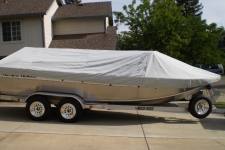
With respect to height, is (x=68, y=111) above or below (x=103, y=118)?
above

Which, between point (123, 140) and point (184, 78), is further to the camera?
point (184, 78)

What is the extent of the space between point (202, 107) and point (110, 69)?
3.30m

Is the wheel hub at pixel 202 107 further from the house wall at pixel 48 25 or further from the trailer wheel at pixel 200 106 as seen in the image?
the house wall at pixel 48 25

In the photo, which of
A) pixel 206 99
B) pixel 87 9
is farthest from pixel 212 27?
pixel 206 99

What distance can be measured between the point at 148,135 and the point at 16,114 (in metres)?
5.00

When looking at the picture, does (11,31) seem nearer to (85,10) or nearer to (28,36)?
(28,36)

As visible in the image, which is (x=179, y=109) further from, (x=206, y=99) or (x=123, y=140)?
(x=123, y=140)

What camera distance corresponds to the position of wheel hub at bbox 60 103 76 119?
29.0 feet

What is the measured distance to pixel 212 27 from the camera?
3409cm

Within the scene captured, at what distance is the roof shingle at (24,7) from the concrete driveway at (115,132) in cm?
901

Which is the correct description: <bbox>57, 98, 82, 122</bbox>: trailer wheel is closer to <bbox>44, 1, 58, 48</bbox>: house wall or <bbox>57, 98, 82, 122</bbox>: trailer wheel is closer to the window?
<bbox>44, 1, 58, 48</bbox>: house wall

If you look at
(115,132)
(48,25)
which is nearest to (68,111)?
(115,132)

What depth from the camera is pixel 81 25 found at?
1977 cm

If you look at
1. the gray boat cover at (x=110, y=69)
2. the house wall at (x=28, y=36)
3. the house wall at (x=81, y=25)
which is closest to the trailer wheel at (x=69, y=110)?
the gray boat cover at (x=110, y=69)
